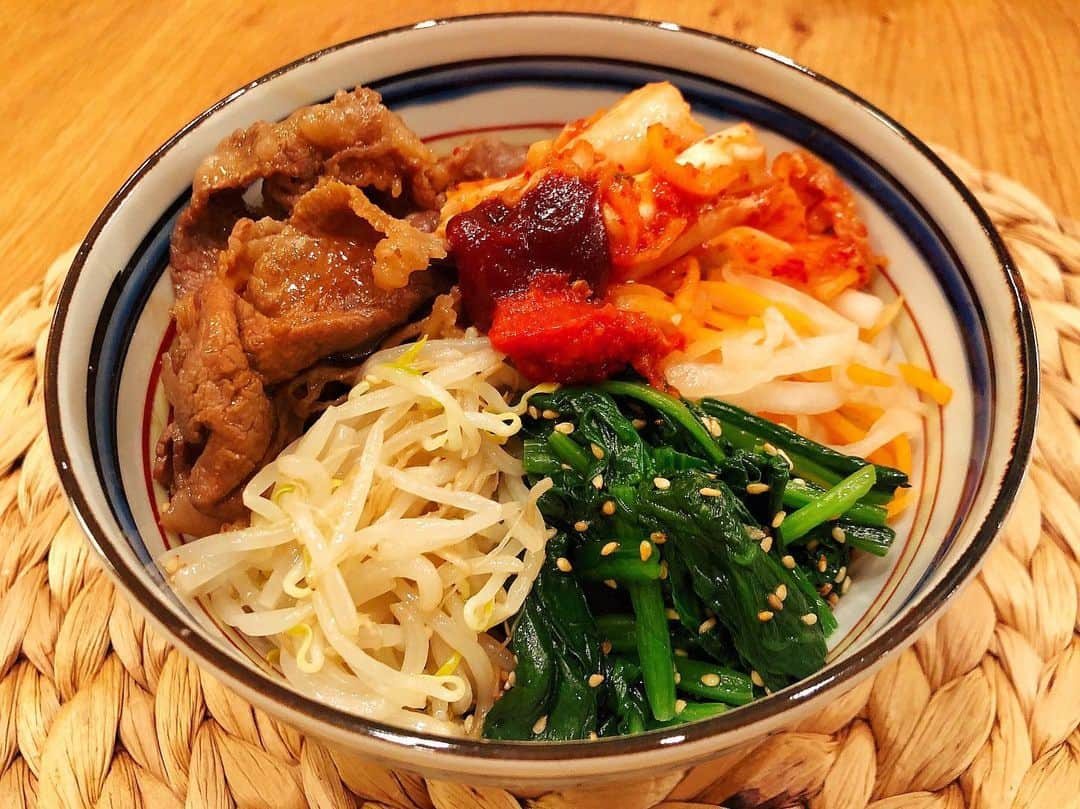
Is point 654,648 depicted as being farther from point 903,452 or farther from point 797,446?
point 903,452

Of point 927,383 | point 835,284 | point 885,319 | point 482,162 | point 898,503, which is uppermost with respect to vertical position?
point 482,162

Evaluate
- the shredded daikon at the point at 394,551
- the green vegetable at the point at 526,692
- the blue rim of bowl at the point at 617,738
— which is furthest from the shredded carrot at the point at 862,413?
the green vegetable at the point at 526,692

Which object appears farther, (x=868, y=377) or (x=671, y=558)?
(x=868, y=377)

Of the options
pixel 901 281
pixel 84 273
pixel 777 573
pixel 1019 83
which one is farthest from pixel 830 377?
pixel 1019 83

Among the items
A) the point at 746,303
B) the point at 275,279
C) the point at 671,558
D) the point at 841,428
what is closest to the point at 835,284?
the point at 746,303

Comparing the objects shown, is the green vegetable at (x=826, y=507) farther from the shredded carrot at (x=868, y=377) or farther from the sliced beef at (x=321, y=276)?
the sliced beef at (x=321, y=276)

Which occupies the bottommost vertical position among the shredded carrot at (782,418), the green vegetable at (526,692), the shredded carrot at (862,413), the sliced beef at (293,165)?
the shredded carrot at (862,413)

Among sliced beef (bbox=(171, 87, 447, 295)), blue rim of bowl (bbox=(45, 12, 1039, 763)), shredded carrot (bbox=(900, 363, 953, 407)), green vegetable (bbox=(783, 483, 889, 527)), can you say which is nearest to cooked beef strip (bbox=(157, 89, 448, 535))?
sliced beef (bbox=(171, 87, 447, 295))
